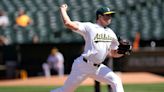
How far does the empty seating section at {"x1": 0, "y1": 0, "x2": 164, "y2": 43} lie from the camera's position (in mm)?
20156

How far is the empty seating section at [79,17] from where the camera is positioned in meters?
20.2

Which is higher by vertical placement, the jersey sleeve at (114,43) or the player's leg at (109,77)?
the jersey sleeve at (114,43)

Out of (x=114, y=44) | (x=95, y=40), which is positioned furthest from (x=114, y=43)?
(x=95, y=40)

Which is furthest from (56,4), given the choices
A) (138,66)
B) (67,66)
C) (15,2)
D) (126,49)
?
(126,49)

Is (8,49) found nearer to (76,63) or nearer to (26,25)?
(26,25)

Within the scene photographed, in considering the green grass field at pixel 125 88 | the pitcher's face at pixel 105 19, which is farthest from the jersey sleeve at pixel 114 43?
the green grass field at pixel 125 88

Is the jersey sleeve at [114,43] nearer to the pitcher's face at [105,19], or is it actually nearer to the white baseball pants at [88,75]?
the pitcher's face at [105,19]

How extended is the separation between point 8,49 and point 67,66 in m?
2.32

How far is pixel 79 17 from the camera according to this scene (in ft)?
68.8

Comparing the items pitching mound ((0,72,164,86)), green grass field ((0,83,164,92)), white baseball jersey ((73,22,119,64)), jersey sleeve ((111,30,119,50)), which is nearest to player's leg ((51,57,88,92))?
white baseball jersey ((73,22,119,64))

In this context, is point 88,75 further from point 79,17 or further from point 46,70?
point 79,17

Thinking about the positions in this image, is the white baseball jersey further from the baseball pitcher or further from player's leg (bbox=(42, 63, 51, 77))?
player's leg (bbox=(42, 63, 51, 77))

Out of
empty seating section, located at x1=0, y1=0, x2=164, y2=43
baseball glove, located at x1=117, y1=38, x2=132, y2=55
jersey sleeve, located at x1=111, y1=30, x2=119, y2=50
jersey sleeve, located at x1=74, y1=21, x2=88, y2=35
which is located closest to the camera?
jersey sleeve, located at x1=74, y1=21, x2=88, y2=35

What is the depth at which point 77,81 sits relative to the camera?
771cm
